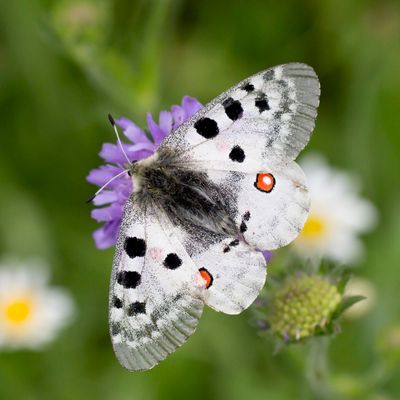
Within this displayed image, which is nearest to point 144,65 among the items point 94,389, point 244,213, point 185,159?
point 185,159

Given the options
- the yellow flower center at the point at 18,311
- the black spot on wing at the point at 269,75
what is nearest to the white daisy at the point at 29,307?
the yellow flower center at the point at 18,311

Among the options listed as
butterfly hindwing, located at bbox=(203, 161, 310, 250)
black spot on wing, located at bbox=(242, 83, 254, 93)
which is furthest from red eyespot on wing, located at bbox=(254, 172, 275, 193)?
black spot on wing, located at bbox=(242, 83, 254, 93)

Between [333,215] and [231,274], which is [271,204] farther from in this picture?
[333,215]

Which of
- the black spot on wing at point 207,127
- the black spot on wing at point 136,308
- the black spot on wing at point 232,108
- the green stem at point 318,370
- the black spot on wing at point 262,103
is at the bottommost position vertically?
the black spot on wing at point 136,308

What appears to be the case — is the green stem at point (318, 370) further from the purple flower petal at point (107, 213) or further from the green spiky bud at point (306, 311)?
the purple flower petal at point (107, 213)

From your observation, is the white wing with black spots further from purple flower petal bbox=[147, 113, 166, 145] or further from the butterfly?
purple flower petal bbox=[147, 113, 166, 145]

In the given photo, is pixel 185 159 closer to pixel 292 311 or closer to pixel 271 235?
pixel 271 235
